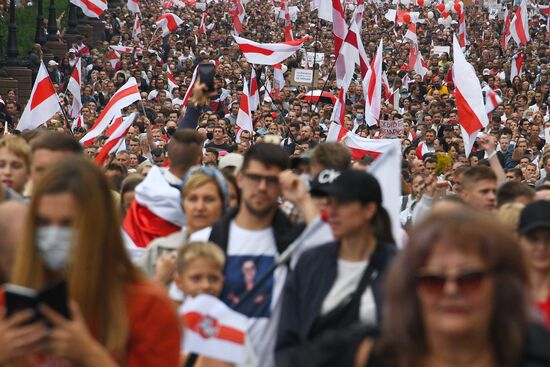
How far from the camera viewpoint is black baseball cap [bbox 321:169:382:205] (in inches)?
216

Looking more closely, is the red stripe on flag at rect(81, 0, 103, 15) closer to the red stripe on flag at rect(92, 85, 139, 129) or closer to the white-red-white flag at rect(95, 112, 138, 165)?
the red stripe on flag at rect(92, 85, 139, 129)

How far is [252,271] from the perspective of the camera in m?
6.40

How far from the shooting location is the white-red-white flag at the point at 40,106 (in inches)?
659

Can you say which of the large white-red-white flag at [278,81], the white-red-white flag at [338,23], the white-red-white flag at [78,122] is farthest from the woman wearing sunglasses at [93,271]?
the large white-red-white flag at [278,81]

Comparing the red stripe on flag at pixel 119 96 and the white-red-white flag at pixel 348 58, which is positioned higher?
the white-red-white flag at pixel 348 58

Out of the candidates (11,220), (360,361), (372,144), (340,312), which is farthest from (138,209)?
(372,144)

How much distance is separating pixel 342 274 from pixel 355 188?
16.2 inches

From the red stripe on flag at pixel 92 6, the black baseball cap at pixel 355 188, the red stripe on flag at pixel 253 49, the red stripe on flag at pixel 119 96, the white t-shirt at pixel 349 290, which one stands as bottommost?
the white t-shirt at pixel 349 290

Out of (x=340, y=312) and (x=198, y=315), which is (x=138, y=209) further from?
(x=340, y=312)

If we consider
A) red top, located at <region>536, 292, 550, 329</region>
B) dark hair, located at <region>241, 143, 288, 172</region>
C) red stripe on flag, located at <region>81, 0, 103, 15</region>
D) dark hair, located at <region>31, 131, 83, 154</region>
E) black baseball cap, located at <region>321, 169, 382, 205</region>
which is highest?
red stripe on flag, located at <region>81, 0, 103, 15</region>

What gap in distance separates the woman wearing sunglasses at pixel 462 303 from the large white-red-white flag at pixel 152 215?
4338mm

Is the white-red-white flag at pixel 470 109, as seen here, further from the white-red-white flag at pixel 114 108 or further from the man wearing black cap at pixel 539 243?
the man wearing black cap at pixel 539 243

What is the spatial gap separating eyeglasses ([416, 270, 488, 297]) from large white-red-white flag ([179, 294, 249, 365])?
6.79ft

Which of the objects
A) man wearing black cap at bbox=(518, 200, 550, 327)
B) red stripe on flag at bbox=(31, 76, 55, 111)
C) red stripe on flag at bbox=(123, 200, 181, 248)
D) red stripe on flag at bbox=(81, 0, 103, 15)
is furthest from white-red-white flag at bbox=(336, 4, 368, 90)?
man wearing black cap at bbox=(518, 200, 550, 327)
